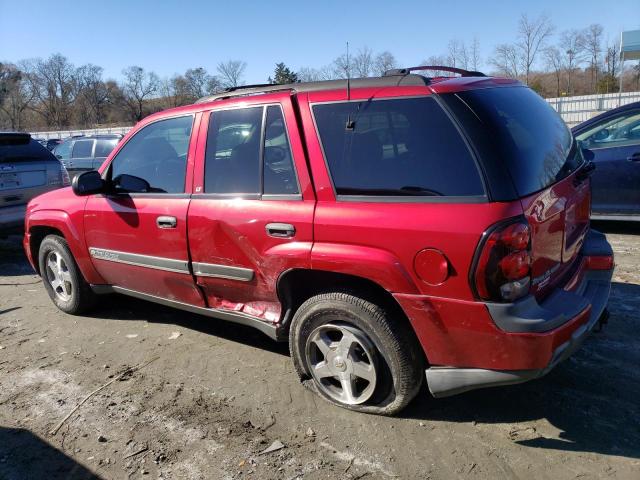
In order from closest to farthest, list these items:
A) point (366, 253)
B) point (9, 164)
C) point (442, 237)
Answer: point (442, 237), point (366, 253), point (9, 164)

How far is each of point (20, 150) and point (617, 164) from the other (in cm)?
841

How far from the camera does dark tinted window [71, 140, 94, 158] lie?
588 inches

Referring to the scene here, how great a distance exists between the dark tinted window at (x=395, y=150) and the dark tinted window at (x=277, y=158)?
27 cm

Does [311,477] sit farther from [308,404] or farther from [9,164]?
[9,164]

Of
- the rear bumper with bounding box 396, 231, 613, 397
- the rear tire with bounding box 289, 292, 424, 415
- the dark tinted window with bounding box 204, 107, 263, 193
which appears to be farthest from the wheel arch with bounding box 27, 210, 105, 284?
the rear bumper with bounding box 396, 231, 613, 397

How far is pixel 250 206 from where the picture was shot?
11.0 feet

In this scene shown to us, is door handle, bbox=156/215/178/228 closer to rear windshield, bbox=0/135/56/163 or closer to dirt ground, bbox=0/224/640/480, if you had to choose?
dirt ground, bbox=0/224/640/480

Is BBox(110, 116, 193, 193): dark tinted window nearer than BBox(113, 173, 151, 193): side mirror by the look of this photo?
Result: Yes

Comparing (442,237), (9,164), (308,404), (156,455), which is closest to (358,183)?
(442,237)

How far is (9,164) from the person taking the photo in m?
7.56

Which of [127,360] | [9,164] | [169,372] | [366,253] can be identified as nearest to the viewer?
[366,253]

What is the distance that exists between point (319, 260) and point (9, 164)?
Answer: 6.58 meters

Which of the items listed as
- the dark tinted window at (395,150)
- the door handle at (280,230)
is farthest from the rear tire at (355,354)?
the dark tinted window at (395,150)

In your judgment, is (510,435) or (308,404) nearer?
(510,435)
